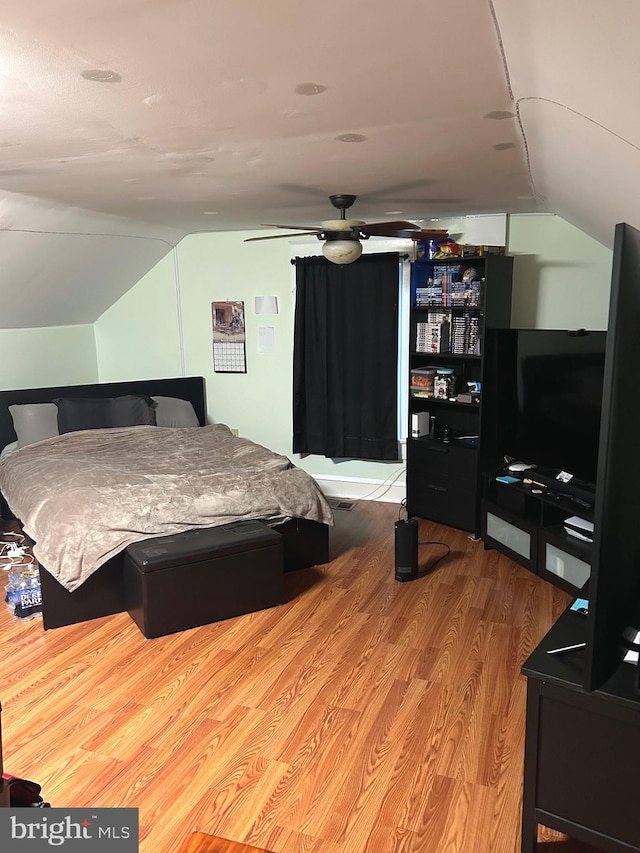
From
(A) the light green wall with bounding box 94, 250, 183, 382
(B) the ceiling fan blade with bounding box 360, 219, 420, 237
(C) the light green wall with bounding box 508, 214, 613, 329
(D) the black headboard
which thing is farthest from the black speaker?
(A) the light green wall with bounding box 94, 250, 183, 382

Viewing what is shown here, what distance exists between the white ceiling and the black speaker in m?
1.89

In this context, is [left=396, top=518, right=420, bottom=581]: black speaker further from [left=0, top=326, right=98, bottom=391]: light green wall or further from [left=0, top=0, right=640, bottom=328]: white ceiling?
[left=0, top=326, right=98, bottom=391]: light green wall

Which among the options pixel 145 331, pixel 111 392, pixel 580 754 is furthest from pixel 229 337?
pixel 580 754

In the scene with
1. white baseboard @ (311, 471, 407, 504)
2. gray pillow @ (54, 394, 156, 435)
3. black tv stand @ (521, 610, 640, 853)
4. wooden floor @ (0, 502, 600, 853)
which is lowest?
wooden floor @ (0, 502, 600, 853)

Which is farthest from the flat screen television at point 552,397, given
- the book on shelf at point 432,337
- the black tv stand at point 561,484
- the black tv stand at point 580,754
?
the black tv stand at point 580,754

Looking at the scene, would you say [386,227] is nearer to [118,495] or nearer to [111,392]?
[118,495]

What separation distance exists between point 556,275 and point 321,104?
9.75 feet

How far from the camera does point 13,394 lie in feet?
16.8

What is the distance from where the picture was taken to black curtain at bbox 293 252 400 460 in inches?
202

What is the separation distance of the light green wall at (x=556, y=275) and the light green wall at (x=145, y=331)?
2.95 m

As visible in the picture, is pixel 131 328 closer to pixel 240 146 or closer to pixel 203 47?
pixel 240 146

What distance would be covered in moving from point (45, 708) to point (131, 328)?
3976 millimetres

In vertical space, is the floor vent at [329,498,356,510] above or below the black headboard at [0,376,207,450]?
below

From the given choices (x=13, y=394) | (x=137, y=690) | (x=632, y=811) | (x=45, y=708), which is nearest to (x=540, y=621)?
(x=632, y=811)
